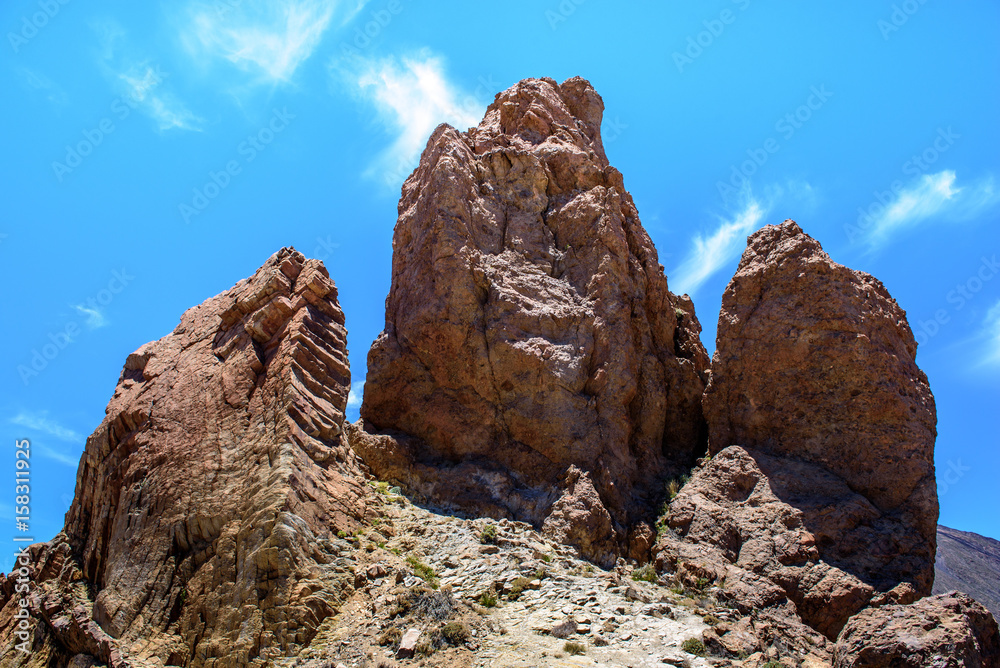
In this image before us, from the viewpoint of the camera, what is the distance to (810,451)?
789 inches

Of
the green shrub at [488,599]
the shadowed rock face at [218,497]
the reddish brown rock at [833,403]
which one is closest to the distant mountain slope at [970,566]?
the reddish brown rock at [833,403]

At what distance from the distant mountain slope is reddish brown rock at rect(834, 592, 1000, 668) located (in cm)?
2530

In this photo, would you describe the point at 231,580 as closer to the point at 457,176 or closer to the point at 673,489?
the point at 673,489

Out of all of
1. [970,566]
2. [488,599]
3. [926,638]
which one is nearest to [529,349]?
[488,599]

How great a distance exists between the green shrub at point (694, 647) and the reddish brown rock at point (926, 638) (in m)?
2.95

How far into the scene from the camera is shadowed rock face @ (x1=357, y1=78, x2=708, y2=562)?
66.0 ft

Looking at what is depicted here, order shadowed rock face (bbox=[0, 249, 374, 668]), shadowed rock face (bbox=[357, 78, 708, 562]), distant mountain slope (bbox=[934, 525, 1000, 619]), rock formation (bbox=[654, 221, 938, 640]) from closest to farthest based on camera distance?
shadowed rock face (bbox=[0, 249, 374, 668]) → rock formation (bbox=[654, 221, 938, 640]) → shadowed rock face (bbox=[357, 78, 708, 562]) → distant mountain slope (bbox=[934, 525, 1000, 619])

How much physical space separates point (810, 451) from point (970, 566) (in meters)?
32.9

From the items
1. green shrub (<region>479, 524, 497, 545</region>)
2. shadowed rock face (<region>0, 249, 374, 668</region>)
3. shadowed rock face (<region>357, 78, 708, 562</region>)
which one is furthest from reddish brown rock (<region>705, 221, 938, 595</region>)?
shadowed rock face (<region>0, 249, 374, 668</region>)

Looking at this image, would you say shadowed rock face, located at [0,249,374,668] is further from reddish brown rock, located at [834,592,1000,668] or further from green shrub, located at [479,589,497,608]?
reddish brown rock, located at [834,592,1000,668]

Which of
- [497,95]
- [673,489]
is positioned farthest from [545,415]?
[497,95]

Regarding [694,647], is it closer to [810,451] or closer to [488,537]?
[488,537]

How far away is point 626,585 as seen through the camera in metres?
16.0

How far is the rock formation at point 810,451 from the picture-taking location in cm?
1764
